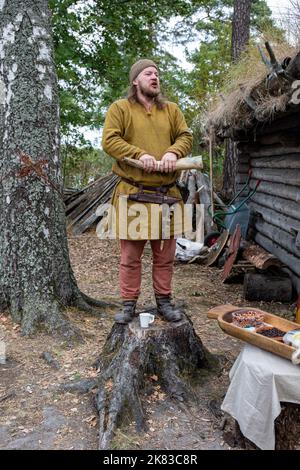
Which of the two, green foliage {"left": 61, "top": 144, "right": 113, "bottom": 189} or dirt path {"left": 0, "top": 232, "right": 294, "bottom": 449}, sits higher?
green foliage {"left": 61, "top": 144, "right": 113, "bottom": 189}

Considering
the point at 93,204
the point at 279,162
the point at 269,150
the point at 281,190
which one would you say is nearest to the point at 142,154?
the point at 281,190

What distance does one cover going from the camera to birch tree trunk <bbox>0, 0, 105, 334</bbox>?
3926mm

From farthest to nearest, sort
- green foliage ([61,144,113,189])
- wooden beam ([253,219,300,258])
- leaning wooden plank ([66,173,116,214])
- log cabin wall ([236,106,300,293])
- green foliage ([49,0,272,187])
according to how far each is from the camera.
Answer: green foliage ([61,144,113,189]), leaning wooden plank ([66,173,116,214]), green foliage ([49,0,272,187]), wooden beam ([253,219,300,258]), log cabin wall ([236,106,300,293])

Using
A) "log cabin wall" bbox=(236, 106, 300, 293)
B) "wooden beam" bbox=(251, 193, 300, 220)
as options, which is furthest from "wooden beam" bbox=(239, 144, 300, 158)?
"wooden beam" bbox=(251, 193, 300, 220)

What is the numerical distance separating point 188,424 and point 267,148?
526cm

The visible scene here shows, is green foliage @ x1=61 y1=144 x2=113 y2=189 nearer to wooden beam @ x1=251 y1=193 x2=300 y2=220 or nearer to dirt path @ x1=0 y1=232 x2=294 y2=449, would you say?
wooden beam @ x1=251 y1=193 x2=300 y2=220

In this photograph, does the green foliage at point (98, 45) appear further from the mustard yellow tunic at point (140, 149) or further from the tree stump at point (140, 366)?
the tree stump at point (140, 366)

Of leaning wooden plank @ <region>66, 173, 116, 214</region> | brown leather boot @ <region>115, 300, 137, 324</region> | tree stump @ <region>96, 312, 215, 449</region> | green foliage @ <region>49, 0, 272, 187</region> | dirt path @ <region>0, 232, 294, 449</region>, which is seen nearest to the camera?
dirt path @ <region>0, 232, 294, 449</region>

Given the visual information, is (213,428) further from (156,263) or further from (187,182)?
(187,182)

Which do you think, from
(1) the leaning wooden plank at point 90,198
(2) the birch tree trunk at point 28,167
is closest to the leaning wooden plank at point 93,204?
(1) the leaning wooden plank at point 90,198

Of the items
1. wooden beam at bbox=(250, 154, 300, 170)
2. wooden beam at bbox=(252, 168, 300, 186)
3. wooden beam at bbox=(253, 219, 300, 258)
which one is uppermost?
wooden beam at bbox=(250, 154, 300, 170)

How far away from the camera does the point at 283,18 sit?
4.82 meters

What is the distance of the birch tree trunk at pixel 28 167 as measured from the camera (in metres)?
3.93
